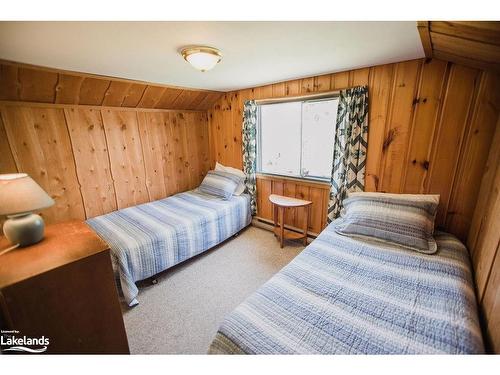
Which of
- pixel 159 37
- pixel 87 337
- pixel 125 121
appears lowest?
pixel 87 337

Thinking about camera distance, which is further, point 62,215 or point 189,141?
point 189,141

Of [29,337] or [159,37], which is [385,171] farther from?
[29,337]

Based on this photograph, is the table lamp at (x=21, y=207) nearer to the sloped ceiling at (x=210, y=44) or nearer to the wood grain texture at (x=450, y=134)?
the sloped ceiling at (x=210, y=44)

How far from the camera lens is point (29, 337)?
917 millimetres

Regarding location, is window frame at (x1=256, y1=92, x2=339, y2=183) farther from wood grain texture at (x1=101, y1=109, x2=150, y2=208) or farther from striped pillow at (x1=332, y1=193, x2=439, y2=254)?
wood grain texture at (x1=101, y1=109, x2=150, y2=208)

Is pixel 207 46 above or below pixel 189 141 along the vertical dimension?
above

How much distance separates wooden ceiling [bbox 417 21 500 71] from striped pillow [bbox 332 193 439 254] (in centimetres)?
96

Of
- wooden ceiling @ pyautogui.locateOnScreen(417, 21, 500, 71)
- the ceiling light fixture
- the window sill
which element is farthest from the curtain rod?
the ceiling light fixture

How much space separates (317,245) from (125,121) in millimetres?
2639

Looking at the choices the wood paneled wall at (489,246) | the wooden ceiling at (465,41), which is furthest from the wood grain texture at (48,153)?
A: the wood paneled wall at (489,246)

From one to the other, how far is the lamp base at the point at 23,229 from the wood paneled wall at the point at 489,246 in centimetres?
224

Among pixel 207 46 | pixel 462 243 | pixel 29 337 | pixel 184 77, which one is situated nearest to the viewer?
pixel 29 337

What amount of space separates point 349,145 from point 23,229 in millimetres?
2483

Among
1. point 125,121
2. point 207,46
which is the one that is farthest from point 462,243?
point 125,121
